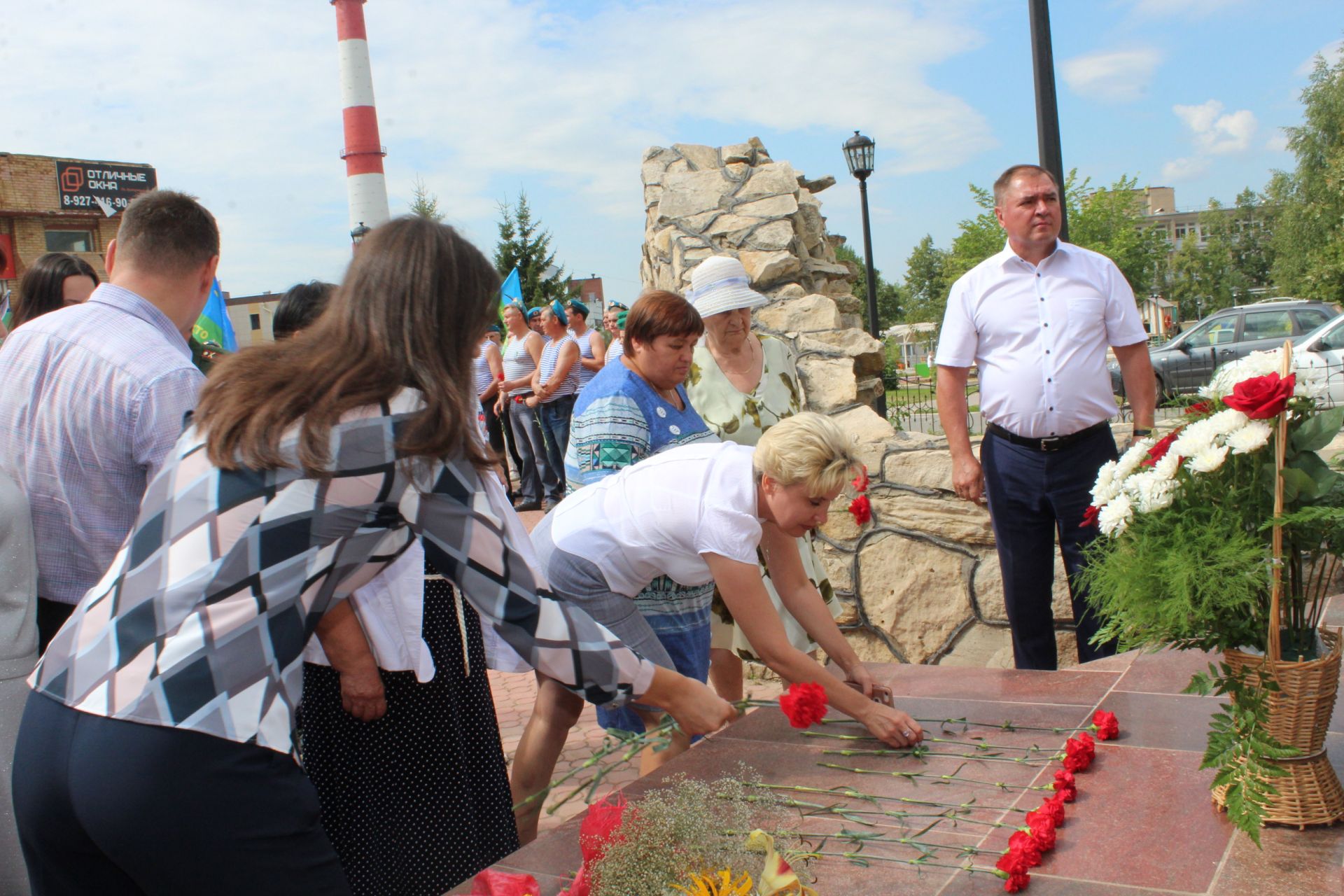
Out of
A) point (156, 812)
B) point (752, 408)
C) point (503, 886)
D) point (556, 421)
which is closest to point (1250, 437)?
point (503, 886)

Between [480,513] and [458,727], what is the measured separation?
3.66ft

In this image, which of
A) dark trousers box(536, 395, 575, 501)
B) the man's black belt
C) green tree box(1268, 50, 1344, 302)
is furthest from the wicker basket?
green tree box(1268, 50, 1344, 302)

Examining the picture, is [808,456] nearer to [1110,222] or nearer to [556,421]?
[556,421]

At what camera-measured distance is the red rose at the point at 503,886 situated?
1613 millimetres

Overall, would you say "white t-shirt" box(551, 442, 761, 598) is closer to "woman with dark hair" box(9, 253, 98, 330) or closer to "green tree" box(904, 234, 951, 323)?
"woman with dark hair" box(9, 253, 98, 330)

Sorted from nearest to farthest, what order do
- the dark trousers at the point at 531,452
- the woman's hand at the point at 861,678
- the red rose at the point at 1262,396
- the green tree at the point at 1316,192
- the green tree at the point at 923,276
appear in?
the red rose at the point at 1262,396, the woman's hand at the point at 861,678, the dark trousers at the point at 531,452, the green tree at the point at 1316,192, the green tree at the point at 923,276

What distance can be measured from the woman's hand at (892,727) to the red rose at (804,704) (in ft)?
0.62

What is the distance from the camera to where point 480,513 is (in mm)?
1672

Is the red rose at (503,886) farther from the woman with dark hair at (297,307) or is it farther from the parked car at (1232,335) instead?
the parked car at (1232,335)

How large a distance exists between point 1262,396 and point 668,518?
135 cm

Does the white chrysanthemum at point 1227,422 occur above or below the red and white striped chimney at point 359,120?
below

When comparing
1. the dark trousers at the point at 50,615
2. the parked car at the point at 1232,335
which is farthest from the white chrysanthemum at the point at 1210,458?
the parked car at the point at 1232,335

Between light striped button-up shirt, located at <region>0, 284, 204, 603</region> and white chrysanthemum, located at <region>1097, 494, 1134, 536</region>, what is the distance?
6.02ft

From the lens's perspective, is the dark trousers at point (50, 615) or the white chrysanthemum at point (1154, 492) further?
the dark trousers at point (50, 615)
